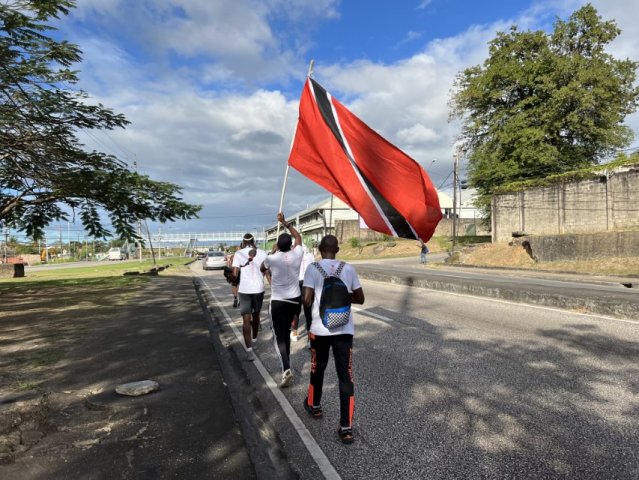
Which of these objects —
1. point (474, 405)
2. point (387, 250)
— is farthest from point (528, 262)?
point (474, 405)

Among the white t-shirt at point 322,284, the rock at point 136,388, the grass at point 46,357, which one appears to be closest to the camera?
the white t-shirt at point 322,284

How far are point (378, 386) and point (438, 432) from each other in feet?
4.47

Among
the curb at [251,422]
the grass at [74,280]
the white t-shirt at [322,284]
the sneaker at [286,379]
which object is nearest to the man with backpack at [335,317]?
the white t-shirt at [322,284]

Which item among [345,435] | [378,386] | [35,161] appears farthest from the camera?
[35,161]

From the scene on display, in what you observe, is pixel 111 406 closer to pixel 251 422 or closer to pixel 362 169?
pixel 251 422

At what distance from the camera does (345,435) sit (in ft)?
12.9

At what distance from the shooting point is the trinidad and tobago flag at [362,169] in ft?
19.8

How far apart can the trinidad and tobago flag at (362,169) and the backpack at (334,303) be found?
1.85 metres

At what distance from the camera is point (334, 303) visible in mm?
4125

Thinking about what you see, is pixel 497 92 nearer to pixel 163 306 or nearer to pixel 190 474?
pixel 163 306

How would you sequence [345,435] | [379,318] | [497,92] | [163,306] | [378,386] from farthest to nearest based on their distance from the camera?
[497,92], [163,306], [379,318], [378,386], [345,435]

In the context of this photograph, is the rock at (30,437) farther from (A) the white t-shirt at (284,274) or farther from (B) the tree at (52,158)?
(B) the tree at (52,158)

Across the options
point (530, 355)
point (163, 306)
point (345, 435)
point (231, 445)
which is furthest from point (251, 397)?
point (163, 306)

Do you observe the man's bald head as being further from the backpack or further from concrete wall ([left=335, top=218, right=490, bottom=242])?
concrete wall ([left=335, top=218, right=490, bottom=242])
